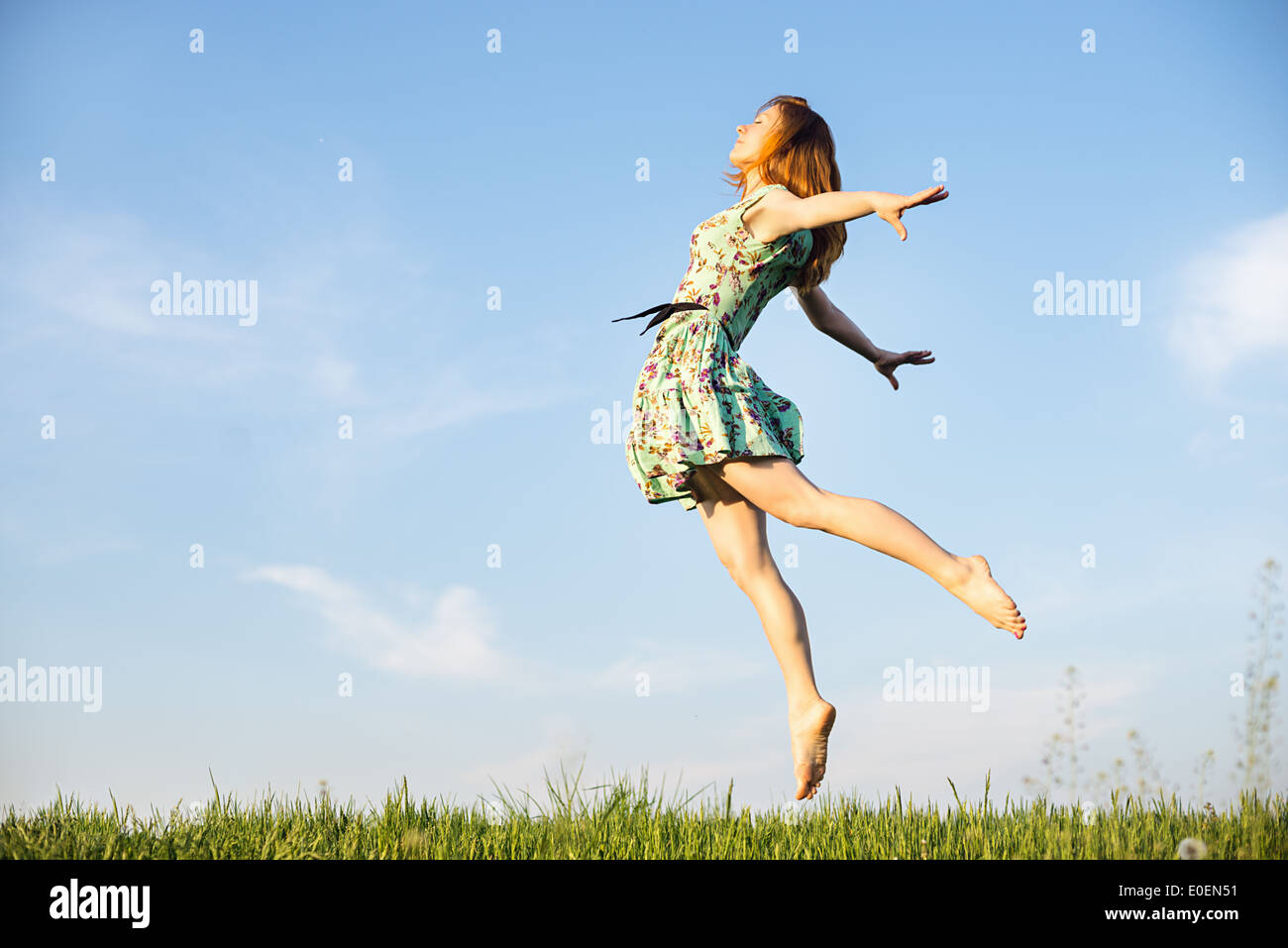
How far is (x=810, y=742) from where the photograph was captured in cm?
367

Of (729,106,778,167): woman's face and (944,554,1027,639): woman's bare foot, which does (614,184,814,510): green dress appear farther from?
(944,554,1027,639): woman's bare foot

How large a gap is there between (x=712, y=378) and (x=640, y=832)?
1.56m

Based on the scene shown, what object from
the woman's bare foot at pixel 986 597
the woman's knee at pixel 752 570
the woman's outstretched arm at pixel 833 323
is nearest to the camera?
the woman's bare foot at pixel 986 597

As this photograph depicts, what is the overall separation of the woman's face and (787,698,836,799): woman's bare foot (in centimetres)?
207

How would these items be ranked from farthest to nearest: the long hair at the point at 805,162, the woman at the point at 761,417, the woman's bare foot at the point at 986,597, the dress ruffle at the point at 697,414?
1. the long hair at the point at 805,162
2. the dress ruffle at the point at 697,414
3. the woman at the point at 761,417
4. the woman's bare foot at the point at 986,597

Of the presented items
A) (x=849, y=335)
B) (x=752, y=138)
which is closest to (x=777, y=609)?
(x=849, y=335)

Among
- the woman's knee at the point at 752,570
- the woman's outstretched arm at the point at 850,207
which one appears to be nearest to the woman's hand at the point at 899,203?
the woman's outstretched arm at the point at 850,207

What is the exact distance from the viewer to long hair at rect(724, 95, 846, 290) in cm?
392

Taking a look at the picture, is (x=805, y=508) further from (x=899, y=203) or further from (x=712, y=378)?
(x=899, y=203)

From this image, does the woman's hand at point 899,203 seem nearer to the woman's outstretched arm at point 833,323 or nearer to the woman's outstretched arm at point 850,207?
the woman's outstretched arm at point 850,207

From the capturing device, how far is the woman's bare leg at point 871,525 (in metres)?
3.35

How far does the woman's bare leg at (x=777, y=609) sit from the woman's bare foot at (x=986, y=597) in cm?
61

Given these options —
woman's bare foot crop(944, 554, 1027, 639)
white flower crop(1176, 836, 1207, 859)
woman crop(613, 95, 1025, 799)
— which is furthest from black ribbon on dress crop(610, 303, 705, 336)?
white flower crop(1176, 836, 1207, 859)
